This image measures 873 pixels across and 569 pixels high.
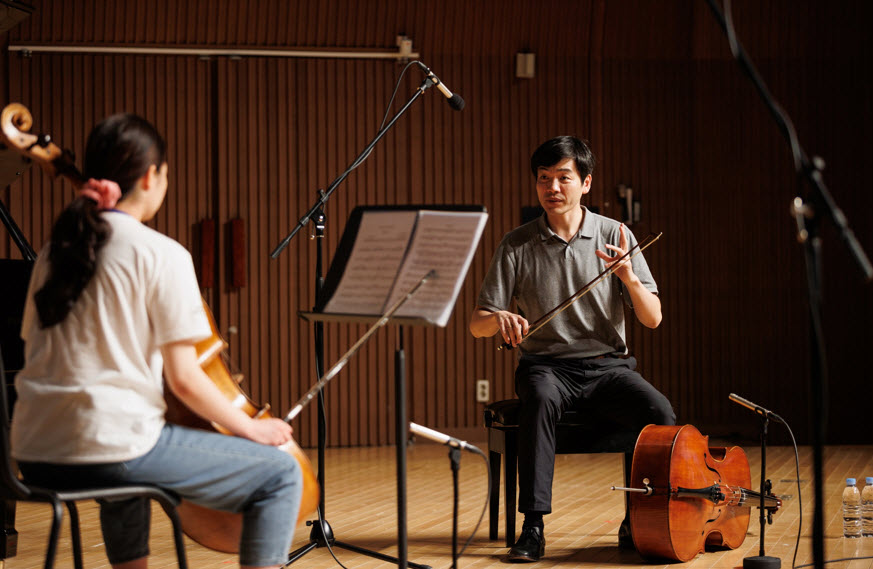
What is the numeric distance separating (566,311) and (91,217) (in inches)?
77.8

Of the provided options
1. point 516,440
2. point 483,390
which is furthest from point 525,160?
point 516,440

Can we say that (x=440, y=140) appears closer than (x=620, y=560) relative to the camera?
→ No

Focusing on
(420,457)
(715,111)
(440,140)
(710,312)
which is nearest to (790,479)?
(710,312)

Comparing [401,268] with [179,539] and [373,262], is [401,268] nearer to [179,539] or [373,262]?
[373,262]

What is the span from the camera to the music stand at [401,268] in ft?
6.68

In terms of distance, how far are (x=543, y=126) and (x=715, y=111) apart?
117 cm

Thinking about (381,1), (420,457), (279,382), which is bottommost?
(420,457)

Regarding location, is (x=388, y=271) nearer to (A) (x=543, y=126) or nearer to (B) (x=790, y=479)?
(B) (x=790, y=479)

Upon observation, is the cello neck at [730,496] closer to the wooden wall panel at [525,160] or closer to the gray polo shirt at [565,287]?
the gray polo shirt at [565,287]

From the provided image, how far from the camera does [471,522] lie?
383cm

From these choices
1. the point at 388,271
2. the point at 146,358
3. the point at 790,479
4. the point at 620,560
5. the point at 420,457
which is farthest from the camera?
the point at 420,457

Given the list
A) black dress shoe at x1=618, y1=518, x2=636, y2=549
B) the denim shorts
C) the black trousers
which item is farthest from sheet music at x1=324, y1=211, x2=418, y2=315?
black dress shoe at x1=618, y1=518, x2=636, y2=549

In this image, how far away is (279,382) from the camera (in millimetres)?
6125

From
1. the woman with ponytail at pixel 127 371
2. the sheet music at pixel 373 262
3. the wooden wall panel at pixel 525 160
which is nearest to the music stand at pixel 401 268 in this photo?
the sheet music at pixel 373 262
